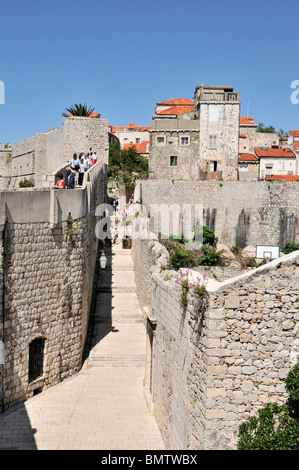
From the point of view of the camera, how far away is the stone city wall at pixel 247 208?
1347 inches

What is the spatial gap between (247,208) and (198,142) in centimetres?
849

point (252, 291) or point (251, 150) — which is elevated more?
point (251, 150)

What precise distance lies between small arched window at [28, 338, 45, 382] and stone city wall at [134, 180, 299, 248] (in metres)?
22.9

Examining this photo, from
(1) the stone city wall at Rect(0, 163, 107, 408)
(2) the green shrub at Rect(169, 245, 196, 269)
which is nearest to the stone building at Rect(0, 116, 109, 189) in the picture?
(1) the stone city wall at Rect(0, 163, 107, 408)

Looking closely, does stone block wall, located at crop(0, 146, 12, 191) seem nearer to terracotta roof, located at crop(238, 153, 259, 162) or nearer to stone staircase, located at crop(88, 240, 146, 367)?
terracotta roof, located at crop(238, 153, 259, 162)

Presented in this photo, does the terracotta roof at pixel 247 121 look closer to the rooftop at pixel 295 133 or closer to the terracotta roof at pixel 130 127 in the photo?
the rooftop at pixel 295 133

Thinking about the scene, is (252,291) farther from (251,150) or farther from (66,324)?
Result: (251,150)

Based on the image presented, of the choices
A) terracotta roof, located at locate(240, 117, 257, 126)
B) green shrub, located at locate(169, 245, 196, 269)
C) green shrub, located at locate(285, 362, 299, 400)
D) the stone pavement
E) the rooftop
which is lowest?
the stone pavement

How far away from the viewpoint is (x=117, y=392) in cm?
1188

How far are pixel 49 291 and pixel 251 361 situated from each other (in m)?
6.84

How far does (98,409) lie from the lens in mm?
10961

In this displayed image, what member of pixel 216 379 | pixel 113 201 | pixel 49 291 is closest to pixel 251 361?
pixel 216 379

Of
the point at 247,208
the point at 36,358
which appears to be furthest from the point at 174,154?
the point at 36,358

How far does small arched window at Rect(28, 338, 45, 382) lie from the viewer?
11742 millimetres
